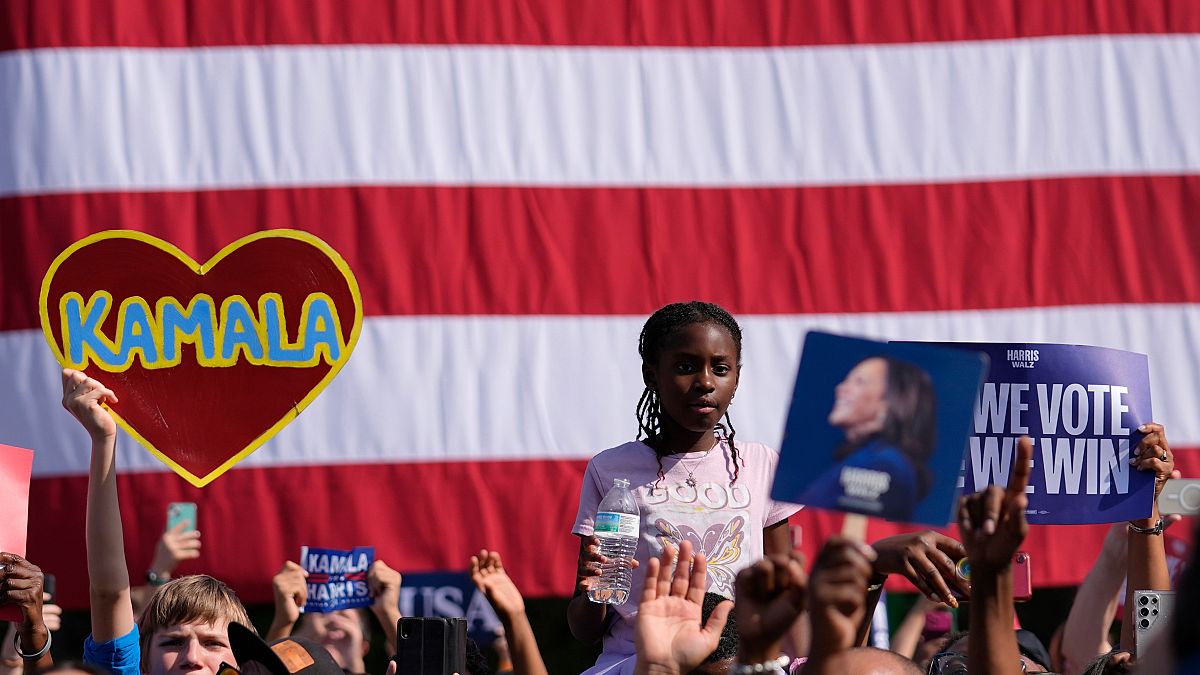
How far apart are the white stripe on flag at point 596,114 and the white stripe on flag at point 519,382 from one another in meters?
0.50

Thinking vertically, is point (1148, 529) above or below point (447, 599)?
above

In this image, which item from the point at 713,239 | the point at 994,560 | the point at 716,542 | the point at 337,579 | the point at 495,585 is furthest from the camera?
the point at 713,239

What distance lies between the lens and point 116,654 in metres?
2.77

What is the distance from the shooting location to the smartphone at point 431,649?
7.21 ft

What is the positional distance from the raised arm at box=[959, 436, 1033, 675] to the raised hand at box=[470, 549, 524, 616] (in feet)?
3.25

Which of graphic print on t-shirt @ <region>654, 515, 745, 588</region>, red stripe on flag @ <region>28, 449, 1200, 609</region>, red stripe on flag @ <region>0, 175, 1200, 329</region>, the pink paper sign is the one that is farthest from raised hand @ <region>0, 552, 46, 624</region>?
red stripe on flag @ <region>0, 175, 1200, 329</region>

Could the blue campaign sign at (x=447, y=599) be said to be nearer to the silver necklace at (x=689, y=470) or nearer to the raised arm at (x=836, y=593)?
the silver necklace at (x=689, y=470)

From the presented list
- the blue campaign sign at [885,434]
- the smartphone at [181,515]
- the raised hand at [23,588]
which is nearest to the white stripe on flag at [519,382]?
the smartphone at [181,515]

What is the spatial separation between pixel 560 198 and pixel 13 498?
2191 millimetres

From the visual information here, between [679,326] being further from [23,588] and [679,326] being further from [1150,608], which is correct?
[23,588]

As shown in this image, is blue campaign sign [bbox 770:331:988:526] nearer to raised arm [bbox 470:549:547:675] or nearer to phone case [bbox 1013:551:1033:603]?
raised arm [bbox 470:549:547:675]

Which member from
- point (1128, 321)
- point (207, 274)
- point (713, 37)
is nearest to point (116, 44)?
A: point (207, 274)

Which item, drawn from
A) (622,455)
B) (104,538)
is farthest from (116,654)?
(622,455)

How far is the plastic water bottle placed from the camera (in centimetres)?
274
